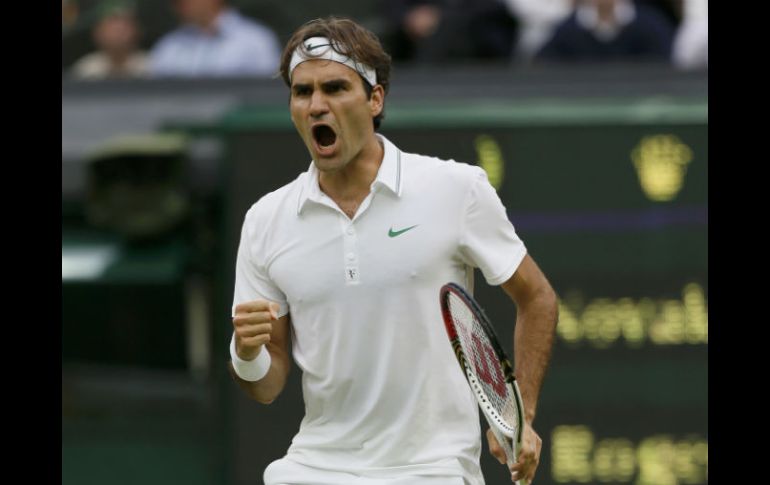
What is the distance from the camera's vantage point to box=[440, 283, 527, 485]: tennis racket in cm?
462

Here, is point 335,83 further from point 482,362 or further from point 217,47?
point 217,47

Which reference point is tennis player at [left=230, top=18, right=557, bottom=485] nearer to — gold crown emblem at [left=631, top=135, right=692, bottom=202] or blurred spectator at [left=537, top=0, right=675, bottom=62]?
gold crown emblem at [left=631, top=135, right=692, bottom=202]

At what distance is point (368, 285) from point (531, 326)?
45cm

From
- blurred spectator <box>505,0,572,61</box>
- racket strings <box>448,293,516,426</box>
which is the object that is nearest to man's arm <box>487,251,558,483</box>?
racket strings <box>448,293,516,426</box>

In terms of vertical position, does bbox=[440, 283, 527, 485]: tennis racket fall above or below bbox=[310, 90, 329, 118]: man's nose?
below

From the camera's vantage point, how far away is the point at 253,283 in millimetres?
5074

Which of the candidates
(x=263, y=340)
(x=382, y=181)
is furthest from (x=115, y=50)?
(x=263, y=340)

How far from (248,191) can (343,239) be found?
3239 millimetres

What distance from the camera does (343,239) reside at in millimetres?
4969

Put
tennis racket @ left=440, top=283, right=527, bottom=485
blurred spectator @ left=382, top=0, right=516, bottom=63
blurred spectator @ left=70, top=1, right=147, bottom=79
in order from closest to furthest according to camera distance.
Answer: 1. tennis racket @ left=440, top=283, right=527, bottom=485
2. blurred spectator @ left=382, top=0, right=516, bottom=63
3. blurred spectator @ left=70, top=1, right=147, bottom=79

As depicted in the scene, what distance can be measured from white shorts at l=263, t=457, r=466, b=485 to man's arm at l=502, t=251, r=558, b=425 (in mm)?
331
